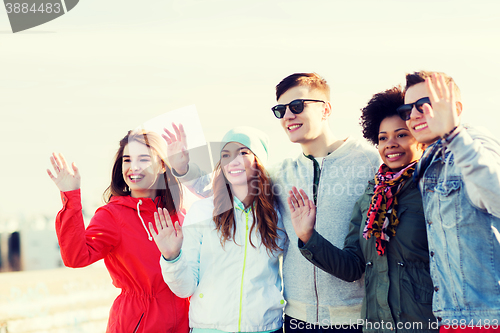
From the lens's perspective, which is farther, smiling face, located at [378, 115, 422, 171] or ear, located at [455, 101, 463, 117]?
smiling face, located at [378, 115, 422, 171]

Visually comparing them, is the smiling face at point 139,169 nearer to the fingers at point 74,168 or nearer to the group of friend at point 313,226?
the group of friend at point 313,226

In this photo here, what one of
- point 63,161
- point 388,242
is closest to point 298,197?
point 388,242

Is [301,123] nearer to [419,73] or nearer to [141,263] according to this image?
[419,73]

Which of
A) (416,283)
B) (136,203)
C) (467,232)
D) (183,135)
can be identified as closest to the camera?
(467,232)

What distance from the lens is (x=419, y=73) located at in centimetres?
307

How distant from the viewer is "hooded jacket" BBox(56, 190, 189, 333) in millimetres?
3496

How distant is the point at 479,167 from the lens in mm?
2381

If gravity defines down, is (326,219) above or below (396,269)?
above

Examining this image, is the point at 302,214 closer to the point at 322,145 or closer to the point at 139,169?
the point at 322,145

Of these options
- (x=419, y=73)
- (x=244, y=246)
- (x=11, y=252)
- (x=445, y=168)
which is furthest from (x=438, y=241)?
(x=11, y=252)

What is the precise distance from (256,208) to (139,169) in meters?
1.23

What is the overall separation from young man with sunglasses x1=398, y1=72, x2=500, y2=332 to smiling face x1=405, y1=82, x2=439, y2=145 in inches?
8.2

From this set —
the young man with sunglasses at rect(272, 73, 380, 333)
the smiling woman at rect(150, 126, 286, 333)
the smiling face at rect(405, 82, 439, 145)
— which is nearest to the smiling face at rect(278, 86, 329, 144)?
the young man with sunglasses at rect(272, 73, 380, 333)

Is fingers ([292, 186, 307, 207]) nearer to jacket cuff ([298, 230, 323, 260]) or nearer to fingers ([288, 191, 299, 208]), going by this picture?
fingers ([288, 191, 299, 208])
